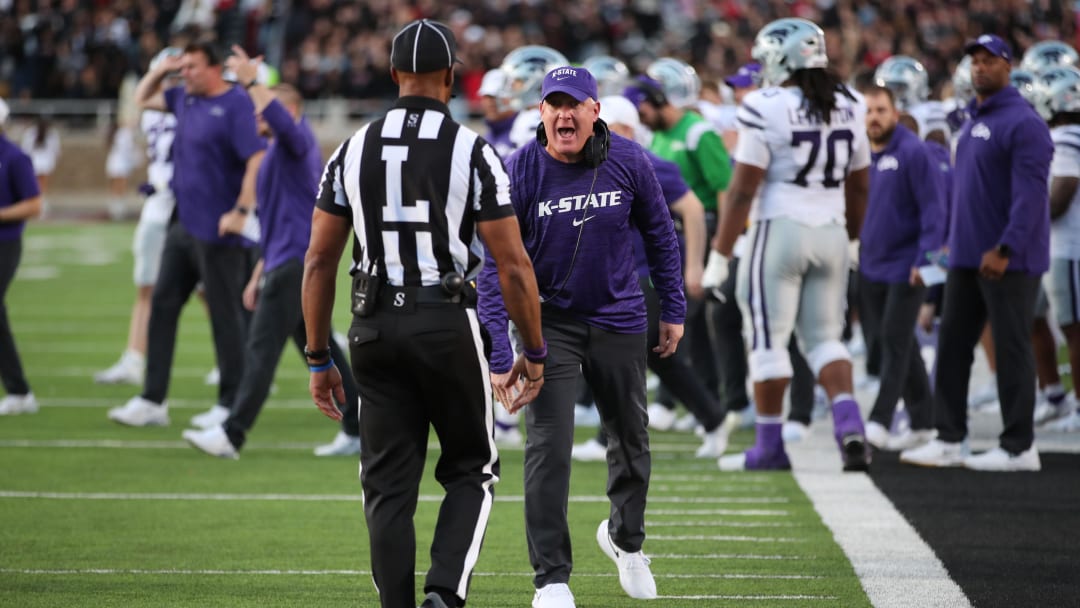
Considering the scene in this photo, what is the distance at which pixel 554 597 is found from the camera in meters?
5.72

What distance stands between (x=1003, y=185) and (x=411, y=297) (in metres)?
4.83

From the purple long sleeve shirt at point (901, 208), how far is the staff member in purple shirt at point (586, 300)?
371 cm

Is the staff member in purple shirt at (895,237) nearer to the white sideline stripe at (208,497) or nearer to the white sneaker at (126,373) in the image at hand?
the white sideline stripe at (208,497)

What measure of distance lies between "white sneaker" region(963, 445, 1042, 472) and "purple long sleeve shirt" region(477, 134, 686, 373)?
356cm

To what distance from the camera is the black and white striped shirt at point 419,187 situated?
4859 millimetres

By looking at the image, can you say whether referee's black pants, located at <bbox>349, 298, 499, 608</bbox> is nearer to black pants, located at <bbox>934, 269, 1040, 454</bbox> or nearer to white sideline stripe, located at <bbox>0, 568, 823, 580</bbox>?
white sideline stripe, located at <bbox>0, 568, 823, 580</bbox>

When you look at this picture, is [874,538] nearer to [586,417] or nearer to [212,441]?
[212,441]

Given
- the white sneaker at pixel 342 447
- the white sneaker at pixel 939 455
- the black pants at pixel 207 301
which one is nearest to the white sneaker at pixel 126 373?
the black pants at pixel 207 301

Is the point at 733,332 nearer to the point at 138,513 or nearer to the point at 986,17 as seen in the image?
the point at 138,513

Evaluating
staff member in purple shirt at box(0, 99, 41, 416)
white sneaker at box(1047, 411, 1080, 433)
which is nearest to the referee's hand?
staff member in purple shirt at box(0, 99, 41, 416)

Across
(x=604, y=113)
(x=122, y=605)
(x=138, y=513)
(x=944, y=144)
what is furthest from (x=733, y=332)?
(x=122, y=605)

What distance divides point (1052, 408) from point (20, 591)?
283 inches

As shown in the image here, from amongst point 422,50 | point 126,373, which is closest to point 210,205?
point 126,373

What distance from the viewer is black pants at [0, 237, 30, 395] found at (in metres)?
11.3
